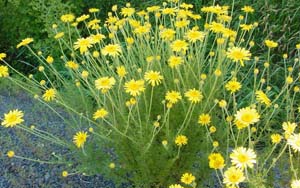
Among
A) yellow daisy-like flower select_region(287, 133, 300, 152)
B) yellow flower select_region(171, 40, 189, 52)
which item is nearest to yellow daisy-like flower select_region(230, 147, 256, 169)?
yellow daisy-like flower select_region(287, 133, 300, 152)

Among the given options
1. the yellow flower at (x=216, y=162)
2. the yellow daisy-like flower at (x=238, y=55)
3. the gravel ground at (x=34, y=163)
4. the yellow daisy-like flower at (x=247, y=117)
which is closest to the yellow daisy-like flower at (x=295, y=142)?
the yellow daisy-like flower at (x=247, y=117)

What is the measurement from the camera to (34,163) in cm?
306

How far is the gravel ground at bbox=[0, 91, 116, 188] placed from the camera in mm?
2904

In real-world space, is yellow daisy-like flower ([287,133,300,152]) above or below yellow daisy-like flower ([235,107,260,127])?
below

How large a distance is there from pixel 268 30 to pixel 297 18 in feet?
0.86

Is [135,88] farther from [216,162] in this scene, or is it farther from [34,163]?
[34,163]

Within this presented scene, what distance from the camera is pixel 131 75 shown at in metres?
2.63

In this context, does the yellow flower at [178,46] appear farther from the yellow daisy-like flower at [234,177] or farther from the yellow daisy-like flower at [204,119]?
the yellow daisy-like flower at [234,177]

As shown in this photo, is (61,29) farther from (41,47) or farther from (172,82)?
(172,82)

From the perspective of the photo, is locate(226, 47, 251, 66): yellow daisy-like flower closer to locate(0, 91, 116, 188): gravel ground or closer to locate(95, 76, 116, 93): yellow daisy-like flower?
locate(95, 76, 116, 93): yellow daisy-like flower

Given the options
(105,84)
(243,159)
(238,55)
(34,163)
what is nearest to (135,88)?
(105,84)

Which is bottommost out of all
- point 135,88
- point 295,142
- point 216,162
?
point 216,162

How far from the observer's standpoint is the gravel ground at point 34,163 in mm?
2904

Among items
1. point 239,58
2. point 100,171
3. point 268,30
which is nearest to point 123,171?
point 100,171
